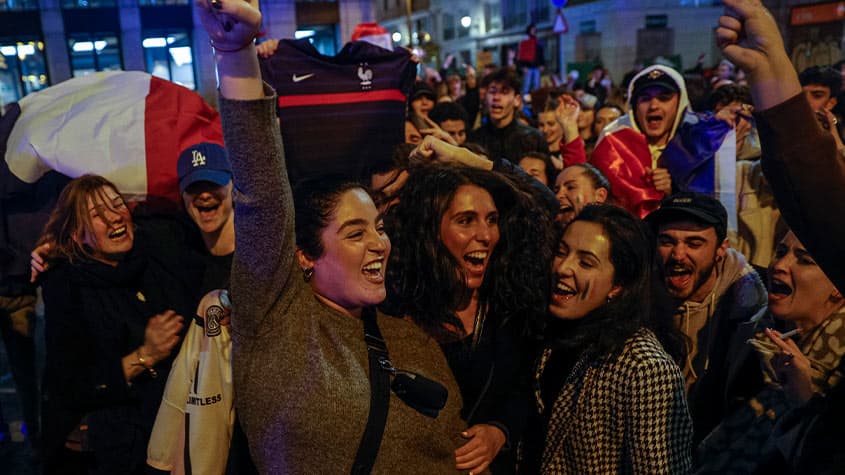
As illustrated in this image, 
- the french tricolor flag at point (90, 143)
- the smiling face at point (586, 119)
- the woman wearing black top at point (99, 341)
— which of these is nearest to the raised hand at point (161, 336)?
the woman wearing black top at point (99, 341)

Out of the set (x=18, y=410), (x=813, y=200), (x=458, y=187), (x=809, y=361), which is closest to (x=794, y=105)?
(x=813, y=200)

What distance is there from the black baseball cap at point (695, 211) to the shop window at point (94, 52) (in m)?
26.1

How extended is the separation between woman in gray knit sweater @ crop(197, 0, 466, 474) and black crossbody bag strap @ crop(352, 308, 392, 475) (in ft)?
0.06

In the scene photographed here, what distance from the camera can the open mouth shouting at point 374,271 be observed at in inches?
78.0

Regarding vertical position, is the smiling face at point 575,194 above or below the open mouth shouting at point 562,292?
above

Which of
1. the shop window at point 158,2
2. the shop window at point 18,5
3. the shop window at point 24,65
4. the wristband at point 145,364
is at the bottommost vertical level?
the wristband at point 145,364

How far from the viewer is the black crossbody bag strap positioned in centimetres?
178

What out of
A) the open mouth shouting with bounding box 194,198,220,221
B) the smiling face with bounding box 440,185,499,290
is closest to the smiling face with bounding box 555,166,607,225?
the smiling face with bounding box 440,185,499,290

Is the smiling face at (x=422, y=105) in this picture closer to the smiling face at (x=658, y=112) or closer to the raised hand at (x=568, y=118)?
the raised hand at (x=568, y=118)

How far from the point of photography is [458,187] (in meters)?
2.62

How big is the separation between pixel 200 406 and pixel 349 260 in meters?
0.60

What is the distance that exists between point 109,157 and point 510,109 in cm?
352

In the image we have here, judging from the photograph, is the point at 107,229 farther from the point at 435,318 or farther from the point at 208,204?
the point at 435,318

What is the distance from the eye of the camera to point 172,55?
2552 centimetres
